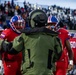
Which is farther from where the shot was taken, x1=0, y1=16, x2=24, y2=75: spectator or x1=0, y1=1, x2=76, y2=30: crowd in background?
x1=0, y1=1, x2=76, y2=30: crowd in background

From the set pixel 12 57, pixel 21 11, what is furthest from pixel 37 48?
pixel 21 11

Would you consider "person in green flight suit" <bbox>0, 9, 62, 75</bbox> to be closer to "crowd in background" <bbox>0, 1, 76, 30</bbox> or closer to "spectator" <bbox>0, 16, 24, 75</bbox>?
"spectator" <bbox>0, 16, 24, 75</bbox>

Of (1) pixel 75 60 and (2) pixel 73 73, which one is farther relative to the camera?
(2) pixel 73 73

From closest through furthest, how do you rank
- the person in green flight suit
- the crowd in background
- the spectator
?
1. the person in green flight suit
2. the spectator
3. the crowd in background

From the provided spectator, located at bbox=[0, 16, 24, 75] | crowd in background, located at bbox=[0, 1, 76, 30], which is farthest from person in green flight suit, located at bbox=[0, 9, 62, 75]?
crowd in background, located at bbox=[0, 1, 76, 30]

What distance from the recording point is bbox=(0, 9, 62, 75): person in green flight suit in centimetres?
414

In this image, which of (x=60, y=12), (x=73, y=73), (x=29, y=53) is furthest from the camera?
(x=60, y=12)

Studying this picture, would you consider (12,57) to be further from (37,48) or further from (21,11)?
(21,11)

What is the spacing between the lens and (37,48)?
4.15 m

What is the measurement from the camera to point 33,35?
417 cm

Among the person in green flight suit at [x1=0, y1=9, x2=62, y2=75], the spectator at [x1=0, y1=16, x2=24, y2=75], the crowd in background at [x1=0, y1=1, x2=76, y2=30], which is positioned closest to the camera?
the person in green flight suit at [x1=0, y1=9, x2=62, y2=75]

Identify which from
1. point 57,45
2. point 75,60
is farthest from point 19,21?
point 75,60

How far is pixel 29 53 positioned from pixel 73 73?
6.02 metres

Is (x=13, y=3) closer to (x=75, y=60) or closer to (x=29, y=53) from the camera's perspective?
(x=75, y=60)
